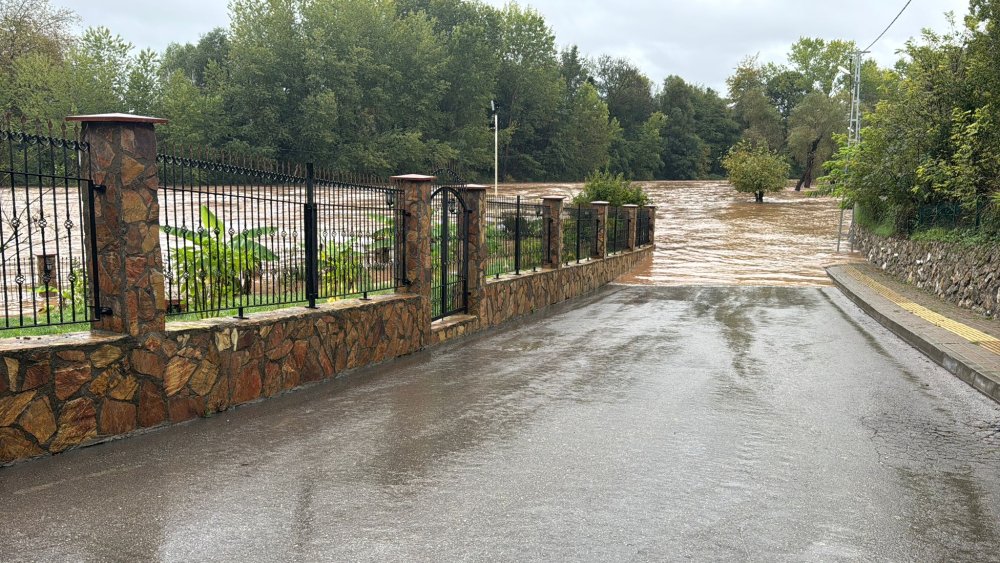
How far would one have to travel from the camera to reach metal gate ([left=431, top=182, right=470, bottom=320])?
12.2 metres

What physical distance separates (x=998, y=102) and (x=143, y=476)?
746 inches

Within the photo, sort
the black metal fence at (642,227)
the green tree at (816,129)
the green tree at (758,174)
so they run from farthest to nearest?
the green tree at (816,129) < the green tree at (758,174) < the black metal fence at (642,227)

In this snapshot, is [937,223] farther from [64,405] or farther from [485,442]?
[64,405]

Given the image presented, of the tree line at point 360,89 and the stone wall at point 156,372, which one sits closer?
the stone wall at point 156,372

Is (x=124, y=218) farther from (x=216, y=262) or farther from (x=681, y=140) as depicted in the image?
(x=681, y=140)

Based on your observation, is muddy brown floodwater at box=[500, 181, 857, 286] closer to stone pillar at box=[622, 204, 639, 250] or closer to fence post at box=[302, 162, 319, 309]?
stone pillar at box=[622, 204, 639, 250]

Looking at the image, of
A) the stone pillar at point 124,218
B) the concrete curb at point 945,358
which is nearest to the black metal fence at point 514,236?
the concrete curb at point 945,358

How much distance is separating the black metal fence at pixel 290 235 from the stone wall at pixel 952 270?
1117cm

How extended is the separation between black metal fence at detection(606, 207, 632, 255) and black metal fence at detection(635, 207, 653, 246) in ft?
5.30

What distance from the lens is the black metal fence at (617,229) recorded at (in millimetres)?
25094

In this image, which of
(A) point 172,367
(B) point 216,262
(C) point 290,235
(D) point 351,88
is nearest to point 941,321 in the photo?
(C) point 290,235

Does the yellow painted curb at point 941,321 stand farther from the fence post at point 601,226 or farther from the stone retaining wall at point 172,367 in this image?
the stone retaining wall at point 172,367

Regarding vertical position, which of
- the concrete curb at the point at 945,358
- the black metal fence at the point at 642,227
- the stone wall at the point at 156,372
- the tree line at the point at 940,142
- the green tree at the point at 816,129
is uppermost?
the green tree at the point at 816,129

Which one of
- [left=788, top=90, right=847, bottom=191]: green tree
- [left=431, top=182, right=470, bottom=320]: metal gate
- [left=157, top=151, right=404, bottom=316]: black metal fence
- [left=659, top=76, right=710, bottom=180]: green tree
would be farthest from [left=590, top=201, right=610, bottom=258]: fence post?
[left=659, top=76, right=710, bottom=180]: green tree
